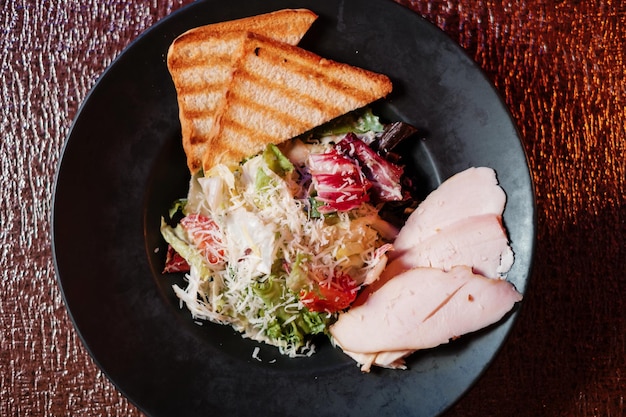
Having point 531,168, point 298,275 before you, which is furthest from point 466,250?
point 298,275

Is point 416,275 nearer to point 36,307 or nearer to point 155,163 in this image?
point 155,163

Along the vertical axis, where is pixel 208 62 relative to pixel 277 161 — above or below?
above

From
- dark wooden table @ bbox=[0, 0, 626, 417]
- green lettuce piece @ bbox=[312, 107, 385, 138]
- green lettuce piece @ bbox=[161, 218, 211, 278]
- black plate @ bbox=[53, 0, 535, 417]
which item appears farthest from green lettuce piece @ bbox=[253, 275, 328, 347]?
dark wooden table @ bbox=[0, 0, 626, 417]

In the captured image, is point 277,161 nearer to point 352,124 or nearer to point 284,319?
point 352,124

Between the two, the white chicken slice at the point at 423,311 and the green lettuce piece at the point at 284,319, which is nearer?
the white chicken slice at the point at 423,311

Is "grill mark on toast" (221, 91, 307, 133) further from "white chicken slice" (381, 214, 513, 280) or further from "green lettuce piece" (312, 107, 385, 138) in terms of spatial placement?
→ "white chicken slice" (381, 214, 513, 280)

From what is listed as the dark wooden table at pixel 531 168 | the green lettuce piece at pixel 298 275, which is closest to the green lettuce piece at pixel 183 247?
the green lettuce piece at pixel 298 275

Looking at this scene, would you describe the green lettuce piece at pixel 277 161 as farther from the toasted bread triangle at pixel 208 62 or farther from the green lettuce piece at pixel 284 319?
the green lettuce piece at pixel 284 319
